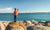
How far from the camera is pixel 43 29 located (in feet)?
15.0

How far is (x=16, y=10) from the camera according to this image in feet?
16.1

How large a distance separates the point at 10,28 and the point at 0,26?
58 centimetres

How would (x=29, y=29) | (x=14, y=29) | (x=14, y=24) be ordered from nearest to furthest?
(x=14, y=29) → (x=14, y=24) → (x=29, y=29)

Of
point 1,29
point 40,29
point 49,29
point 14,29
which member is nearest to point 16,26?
point 14,29

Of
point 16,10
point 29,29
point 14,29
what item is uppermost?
point 16,10

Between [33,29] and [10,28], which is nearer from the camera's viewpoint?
[10,28]

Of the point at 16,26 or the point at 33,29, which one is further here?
the point at 33,29

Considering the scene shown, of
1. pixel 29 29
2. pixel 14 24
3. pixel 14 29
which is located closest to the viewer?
pixel 14 29

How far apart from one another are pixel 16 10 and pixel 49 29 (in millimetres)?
2155

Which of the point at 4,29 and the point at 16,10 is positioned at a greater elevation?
the point at 16,10

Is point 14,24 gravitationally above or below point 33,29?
above

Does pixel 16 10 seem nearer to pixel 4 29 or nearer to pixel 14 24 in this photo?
pixel 14 24

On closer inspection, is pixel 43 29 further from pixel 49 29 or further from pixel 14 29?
pixel 14 29

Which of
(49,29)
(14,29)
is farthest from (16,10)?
(49,29)
